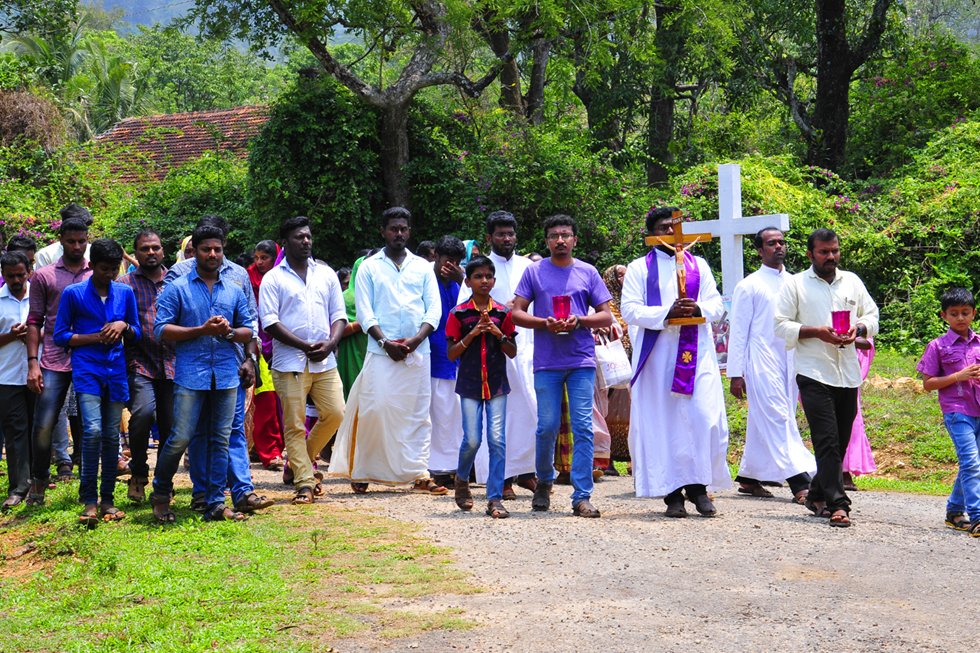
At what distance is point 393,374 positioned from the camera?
9.98 m

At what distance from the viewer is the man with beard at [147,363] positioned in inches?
347

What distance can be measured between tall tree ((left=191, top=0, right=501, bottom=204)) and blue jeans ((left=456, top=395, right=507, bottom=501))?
11012 mm

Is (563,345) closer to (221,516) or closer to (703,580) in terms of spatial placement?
(703,580)

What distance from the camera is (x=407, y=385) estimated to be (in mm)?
10008

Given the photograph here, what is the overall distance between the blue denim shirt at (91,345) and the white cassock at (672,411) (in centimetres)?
372

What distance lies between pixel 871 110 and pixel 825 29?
2.39 metres

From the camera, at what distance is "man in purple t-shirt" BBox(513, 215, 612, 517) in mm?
8727

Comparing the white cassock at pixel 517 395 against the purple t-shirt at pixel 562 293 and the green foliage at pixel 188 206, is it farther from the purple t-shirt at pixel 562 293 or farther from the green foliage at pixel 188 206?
the green foliage at pixel 188 206

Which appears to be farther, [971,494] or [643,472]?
[643,472]

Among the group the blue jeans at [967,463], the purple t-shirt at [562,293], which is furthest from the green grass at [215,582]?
the blue jeans at [967,463]

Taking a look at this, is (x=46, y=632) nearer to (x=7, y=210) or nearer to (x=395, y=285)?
(x=395, y=285)

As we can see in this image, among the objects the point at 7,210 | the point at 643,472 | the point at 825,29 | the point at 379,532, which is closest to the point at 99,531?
the point at 379,532

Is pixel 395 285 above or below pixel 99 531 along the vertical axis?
above

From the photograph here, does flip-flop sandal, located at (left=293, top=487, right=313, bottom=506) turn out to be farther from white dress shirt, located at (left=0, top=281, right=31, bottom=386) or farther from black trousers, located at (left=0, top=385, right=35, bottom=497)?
white dress shirt, located at (left=0, top=281, right=31, bottom=386)
